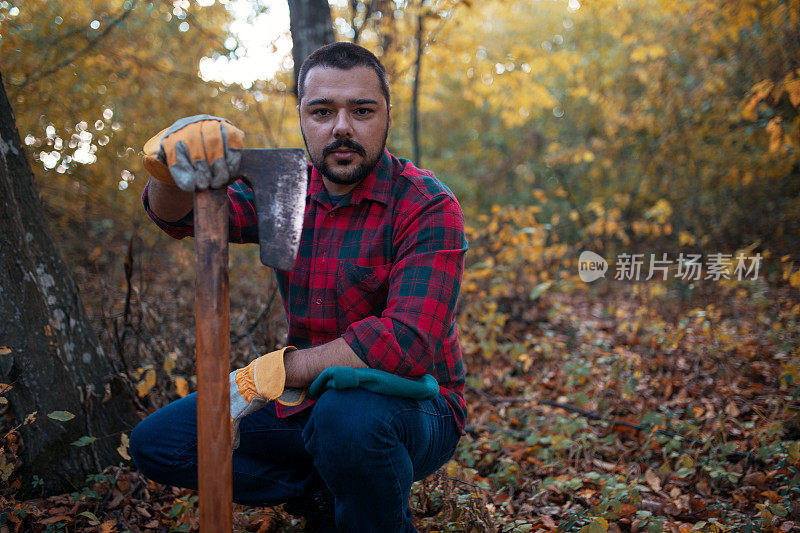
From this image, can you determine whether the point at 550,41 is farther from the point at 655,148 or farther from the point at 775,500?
the point at 775,500

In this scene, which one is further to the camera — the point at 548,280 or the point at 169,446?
the point at 548,280

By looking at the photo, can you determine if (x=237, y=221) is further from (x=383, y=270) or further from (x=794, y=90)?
(x=794, y=90)

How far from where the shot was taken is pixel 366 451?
1.76m

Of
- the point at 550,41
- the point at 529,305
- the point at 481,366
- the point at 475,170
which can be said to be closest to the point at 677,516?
the point at 481,366

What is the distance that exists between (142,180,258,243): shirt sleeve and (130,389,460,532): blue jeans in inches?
27.2

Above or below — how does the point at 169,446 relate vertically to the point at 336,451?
below

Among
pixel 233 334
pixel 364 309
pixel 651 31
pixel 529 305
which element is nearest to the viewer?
pixel 364 309

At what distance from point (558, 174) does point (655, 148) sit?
7.64 ft

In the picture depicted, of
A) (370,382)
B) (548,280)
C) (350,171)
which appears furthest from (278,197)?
(548,280)

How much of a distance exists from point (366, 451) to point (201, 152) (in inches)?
42.0

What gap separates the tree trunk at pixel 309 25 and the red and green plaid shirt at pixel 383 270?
1658 millimetres

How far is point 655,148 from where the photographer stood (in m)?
9.07

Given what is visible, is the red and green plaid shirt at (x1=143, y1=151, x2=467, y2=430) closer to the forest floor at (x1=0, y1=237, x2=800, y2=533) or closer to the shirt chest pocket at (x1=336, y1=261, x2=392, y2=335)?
the shirt chest pocket at (x1=336, y1=261, x2=392, y2=335)

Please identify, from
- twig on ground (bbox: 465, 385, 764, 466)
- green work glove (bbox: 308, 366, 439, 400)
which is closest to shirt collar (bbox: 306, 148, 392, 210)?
green work glove (bbox: 308, 366, 439, 400)
